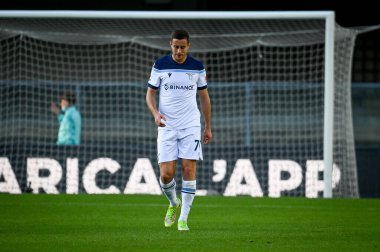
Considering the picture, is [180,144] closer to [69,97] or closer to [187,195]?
[187,195]

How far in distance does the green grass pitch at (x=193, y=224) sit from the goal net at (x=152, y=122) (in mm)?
2164

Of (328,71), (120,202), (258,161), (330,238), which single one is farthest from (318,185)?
(330,238)

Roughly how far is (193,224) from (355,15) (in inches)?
523

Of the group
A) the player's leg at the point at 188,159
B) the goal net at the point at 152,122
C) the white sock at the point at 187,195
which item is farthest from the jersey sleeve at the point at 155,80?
the goal net at the point at 152,122

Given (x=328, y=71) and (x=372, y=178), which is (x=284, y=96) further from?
(x=328, y=71)

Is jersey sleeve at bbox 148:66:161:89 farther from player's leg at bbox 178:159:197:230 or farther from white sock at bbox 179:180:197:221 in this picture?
white sock at bbox 179:180:197:221

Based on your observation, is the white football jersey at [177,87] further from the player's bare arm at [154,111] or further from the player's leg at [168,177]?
the player's leg at [168,177]

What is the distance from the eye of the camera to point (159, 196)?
15.2 m

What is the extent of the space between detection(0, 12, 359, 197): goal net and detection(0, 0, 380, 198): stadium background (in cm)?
69

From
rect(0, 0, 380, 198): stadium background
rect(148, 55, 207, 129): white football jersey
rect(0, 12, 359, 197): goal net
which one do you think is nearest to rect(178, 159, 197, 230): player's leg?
rect(148, 55, 207, 129): white football jersey

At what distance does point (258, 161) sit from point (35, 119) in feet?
13.0

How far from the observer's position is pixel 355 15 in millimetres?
22781

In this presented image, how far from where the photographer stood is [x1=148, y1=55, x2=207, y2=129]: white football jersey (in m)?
9.70

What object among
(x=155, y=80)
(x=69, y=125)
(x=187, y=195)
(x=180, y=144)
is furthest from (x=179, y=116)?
(x=69, y=125)
